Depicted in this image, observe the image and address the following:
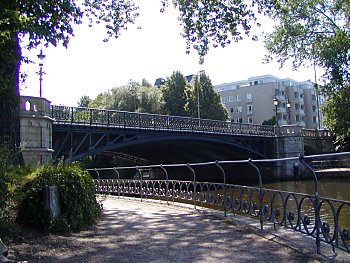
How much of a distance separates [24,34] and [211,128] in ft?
79.1

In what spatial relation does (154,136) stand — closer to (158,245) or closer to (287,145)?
(287,145)

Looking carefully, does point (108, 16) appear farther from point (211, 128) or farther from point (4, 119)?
point (211, 128)

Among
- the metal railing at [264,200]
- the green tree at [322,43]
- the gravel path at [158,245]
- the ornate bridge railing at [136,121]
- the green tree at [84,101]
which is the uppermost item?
the green tree at [84,101]

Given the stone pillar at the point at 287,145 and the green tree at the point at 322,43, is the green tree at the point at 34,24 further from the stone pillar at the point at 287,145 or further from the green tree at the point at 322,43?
the stone pillar at the point at 287,145

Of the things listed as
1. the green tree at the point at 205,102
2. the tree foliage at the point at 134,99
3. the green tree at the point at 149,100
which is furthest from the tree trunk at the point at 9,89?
the green tree at the point at 205,102

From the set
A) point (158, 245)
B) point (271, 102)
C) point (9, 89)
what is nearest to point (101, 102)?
point (271, 102)

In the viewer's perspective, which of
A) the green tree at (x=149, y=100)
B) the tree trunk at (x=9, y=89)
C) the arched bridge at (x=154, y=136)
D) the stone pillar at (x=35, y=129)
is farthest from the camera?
the green tree at (x=149, y=100)

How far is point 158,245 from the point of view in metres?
5.42

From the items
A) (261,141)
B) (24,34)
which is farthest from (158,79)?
(24,34)

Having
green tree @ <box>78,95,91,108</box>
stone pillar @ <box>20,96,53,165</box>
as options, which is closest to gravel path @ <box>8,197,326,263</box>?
stone pillar @ <box>20,96,53,165</box>

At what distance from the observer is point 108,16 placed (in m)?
14.0

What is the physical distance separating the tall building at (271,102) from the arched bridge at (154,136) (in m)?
33.6

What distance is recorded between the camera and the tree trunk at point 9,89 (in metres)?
6.31

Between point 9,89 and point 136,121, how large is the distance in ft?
59.2
